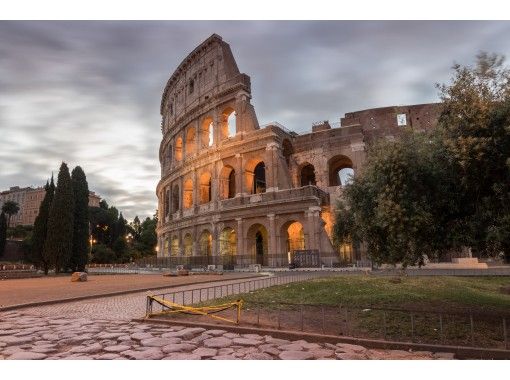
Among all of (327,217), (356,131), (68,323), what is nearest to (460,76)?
(68,323)

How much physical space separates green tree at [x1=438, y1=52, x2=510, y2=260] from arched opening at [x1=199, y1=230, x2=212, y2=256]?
33428mm

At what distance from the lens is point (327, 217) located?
34.1m

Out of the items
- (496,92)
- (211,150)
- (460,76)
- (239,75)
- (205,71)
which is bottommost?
(496,92)

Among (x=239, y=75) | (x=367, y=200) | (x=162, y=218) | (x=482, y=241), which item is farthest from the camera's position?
(x=162, y=218)

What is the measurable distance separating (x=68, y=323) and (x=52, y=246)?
2705 cm

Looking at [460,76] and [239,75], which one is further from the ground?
[239,75]

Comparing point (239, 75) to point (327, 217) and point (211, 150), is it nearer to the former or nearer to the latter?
point (211, 150)

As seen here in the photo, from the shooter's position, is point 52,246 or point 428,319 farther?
point 52,246

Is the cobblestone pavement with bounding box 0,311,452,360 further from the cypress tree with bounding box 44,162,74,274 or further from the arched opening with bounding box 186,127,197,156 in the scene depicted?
the arched opening with bounding box 186,127,197,156

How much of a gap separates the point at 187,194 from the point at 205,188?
346 centimetres

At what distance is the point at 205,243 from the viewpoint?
41.3m

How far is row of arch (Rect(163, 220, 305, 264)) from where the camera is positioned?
35.3 m

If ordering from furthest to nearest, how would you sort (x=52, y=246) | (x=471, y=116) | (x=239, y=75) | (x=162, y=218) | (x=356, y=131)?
(x=162, y=218) < (x=239, y=75) < (x=356, y=131) < (x=52, y=246) < (x=471, y=116)

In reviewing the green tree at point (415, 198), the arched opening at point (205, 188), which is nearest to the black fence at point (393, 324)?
the green tree at point (415, 198)
